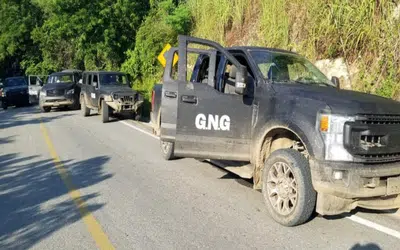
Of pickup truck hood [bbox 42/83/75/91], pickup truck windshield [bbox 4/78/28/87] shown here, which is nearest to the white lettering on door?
pickup truck hood [bbox 42/83/75/91]

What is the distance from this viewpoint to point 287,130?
193 inches

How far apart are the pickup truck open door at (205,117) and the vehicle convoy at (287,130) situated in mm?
14

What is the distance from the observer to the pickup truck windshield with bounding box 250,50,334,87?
5.49m

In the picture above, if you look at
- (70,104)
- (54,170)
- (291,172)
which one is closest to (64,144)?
(54,170)

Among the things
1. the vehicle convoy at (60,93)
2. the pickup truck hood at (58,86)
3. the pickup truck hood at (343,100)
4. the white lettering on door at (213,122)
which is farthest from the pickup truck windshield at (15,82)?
the pickup truck hood at (343,100)

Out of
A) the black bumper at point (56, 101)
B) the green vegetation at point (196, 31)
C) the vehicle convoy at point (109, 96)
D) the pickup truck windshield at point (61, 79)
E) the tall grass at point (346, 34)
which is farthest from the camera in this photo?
the pickup truck windshield at point (61, 79)

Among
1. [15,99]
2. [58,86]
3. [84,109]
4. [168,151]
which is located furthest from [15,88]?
[168,151]

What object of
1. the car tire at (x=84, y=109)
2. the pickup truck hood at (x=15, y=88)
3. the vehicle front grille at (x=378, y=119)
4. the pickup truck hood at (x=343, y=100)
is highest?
the pickup truck hood at (x=343, y=100)

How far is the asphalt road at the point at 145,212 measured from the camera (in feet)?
14.0

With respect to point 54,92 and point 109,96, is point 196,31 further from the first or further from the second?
point 54,92

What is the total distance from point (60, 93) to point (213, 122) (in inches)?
578

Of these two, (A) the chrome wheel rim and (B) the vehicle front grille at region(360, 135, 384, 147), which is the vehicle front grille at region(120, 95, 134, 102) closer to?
(A) the chrome wheel rim

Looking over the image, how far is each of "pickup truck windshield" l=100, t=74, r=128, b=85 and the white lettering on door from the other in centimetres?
1045

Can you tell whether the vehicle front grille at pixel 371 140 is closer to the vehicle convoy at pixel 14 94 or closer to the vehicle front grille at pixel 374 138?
the vehicle front grille at pixel 374 138
